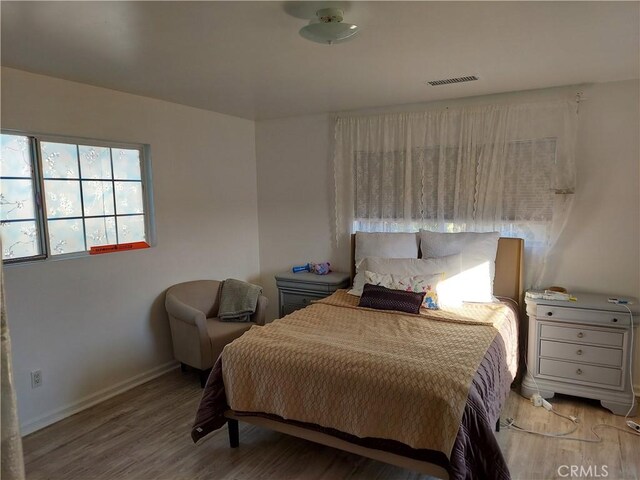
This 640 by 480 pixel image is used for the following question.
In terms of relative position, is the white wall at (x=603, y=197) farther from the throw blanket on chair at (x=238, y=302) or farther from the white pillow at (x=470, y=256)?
the throw blanket on chair at (x=238, y=302)

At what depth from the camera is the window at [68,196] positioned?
2.78 meters

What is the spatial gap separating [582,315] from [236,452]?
2.47 metres

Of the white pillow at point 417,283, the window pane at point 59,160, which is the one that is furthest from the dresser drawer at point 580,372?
the window pane at point 59,160

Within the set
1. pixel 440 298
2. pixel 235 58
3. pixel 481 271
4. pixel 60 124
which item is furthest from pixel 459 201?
pixel 60 124

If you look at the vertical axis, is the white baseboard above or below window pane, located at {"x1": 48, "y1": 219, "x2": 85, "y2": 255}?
below

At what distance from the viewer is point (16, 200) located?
2.78m

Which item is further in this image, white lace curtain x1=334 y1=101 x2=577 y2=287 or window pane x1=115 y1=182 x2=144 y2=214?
window pane x1=115 y1=182 x2=144 y2=214

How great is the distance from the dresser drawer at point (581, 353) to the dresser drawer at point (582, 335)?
0.13ft

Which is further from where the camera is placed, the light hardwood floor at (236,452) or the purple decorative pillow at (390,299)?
the purple decorative pillow at (390,299)

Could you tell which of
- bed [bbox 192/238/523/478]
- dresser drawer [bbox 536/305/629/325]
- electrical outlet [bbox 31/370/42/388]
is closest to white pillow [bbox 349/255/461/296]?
bed [bbox 192/238/523/478]

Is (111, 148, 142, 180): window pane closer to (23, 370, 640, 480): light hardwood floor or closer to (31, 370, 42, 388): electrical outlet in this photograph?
(31, 370, 42, 388): electrical outlet

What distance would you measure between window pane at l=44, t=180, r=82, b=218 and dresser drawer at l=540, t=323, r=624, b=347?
11.5 ft

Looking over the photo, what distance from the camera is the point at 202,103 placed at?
373 centimetres

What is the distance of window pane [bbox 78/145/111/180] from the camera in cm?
318
